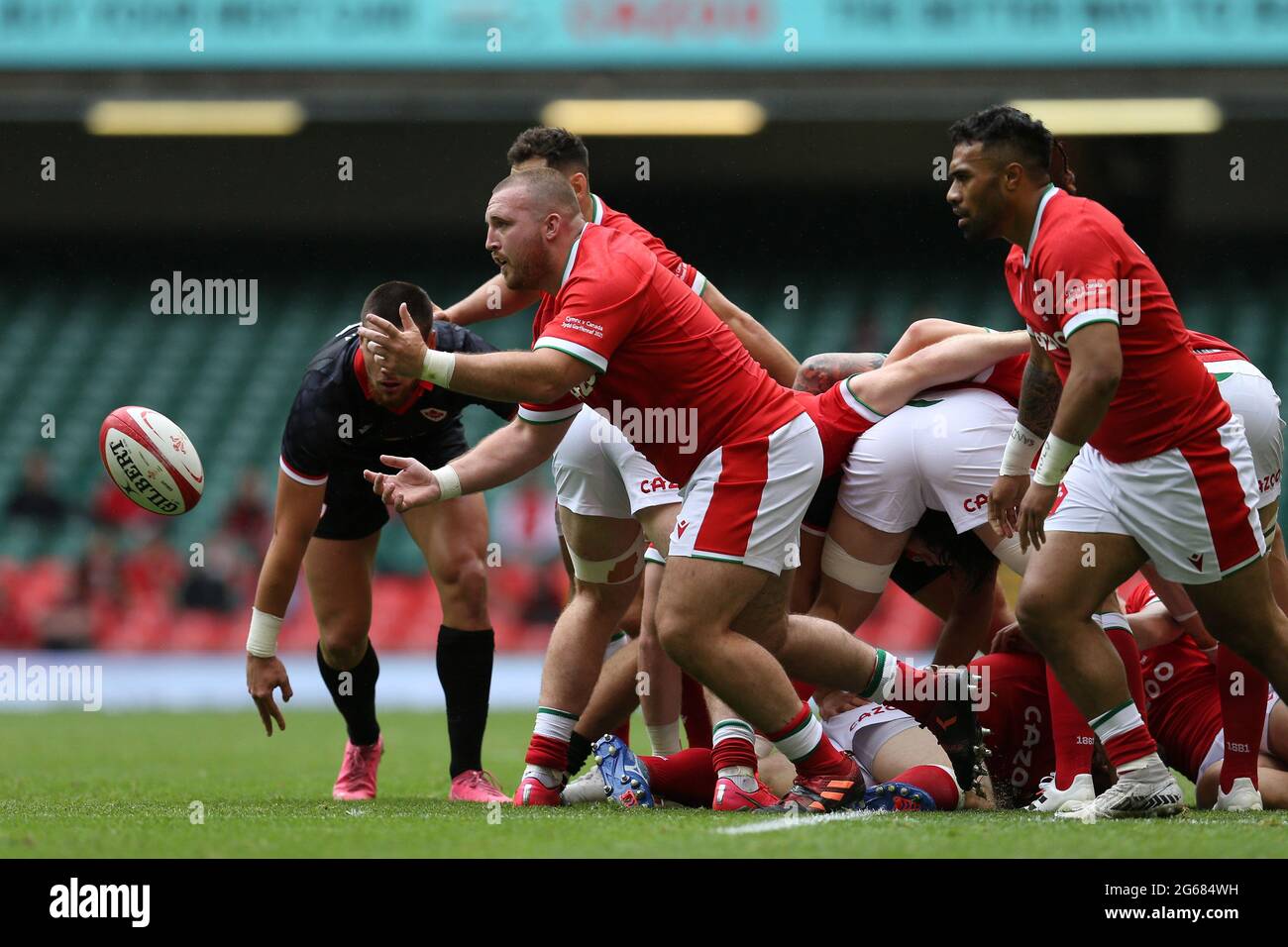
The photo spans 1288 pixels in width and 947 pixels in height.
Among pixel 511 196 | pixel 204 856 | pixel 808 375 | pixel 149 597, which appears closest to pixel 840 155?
pixel 149 597

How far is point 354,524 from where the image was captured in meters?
6.59

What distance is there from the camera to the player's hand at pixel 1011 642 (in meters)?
5.79

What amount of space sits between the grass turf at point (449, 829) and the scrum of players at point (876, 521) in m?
0.37

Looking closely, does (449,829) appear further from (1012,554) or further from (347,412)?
(1012,554)

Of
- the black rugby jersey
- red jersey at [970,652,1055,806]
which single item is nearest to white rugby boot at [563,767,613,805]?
red jersey at [970,652,1055,806]

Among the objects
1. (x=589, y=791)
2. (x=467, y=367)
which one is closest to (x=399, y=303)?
(x=467, y=367)

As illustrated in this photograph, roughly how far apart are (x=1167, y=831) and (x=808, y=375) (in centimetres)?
280

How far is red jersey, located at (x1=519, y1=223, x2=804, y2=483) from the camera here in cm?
506

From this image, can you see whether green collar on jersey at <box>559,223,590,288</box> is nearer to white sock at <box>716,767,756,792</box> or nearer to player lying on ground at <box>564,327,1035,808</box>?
player lying on ground at <box>564,327,1035,808</box>

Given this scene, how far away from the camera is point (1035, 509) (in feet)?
15.8

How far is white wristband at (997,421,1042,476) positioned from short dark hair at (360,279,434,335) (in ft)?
6.58

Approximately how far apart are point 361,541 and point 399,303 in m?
1.51

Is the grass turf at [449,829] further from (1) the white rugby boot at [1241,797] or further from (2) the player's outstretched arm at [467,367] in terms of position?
(2) the player's outstretched arm at [467,367]
